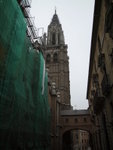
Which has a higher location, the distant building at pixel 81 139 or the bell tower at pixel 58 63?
the bell tower at pixel 58 63

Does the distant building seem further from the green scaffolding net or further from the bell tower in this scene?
the green scaffolding net

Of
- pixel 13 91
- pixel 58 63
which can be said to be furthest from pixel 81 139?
pixel 13 91

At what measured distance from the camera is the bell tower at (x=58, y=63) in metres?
37.8

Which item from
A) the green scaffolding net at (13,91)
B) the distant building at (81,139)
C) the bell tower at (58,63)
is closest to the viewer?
the green scaffolding net at (13,91)

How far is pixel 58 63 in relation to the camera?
1645 inches

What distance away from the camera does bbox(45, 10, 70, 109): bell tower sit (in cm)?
3778

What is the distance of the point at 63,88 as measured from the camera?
37.4 m

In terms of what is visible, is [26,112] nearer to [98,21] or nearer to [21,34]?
[21,34]

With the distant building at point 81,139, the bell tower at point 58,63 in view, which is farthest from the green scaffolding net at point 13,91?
the distant building at point 81,139

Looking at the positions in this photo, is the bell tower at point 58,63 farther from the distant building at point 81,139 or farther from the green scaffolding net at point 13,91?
the distant building at point 81,139

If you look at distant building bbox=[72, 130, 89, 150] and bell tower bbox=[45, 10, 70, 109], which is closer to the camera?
bell tower bbox=[45, 10, 70, 109]

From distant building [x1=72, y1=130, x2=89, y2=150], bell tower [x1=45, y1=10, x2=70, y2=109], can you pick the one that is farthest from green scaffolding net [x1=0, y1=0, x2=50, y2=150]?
distant building [x1=72, y1=130, x2=89, y2=150]

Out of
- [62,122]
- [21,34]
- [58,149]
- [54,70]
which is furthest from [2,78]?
[54,70]

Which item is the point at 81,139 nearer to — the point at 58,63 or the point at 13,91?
the point at 58,63
